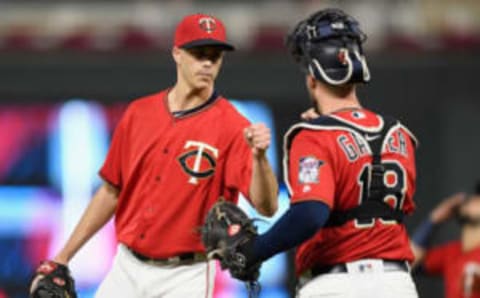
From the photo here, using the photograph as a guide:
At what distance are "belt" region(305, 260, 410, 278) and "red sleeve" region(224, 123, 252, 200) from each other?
66 centimetres

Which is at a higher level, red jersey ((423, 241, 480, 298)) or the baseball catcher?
the baseball catcher

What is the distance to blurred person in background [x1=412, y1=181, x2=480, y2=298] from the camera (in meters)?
8.29

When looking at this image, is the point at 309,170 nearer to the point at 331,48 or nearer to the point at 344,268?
the point at 344,268

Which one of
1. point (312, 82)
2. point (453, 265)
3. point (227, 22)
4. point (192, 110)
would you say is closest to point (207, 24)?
point (192, 110)

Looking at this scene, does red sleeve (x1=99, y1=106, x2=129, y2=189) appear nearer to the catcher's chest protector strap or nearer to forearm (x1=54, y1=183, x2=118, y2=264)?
forearm (x1=54, y1=183, x2=118, y2=264)

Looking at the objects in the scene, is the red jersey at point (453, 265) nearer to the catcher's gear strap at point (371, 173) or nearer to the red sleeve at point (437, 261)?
the red sleeve at point (437, 261)

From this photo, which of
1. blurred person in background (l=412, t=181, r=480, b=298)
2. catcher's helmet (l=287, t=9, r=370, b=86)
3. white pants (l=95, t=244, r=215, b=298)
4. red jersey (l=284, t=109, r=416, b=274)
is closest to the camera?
red jersey (l=284, t=109, r=416, b=274)

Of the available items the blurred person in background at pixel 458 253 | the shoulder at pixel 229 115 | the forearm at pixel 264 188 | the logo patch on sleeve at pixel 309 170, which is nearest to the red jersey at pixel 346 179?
the logo patch on sleeve at pixel 309 170

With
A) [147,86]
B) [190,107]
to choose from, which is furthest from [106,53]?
[190,107]

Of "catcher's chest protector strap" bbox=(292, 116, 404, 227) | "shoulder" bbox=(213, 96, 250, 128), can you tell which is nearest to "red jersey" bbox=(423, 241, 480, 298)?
"shoulder" bbox=(213, 96, 250, 128)

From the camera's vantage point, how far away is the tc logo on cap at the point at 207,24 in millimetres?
5676

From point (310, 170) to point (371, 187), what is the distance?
0.88ft

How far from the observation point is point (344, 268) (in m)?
4.70

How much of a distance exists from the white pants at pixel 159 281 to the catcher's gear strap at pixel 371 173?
0.98m
